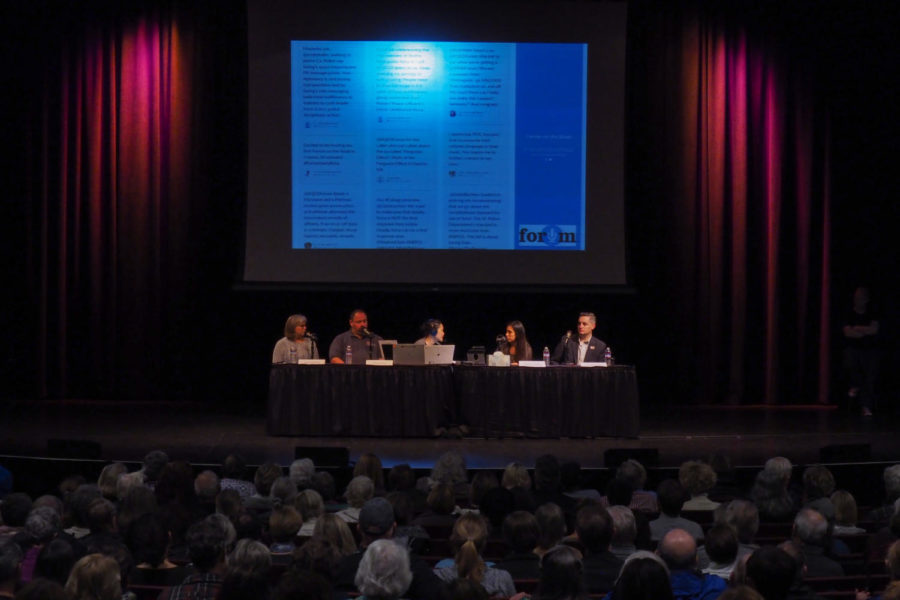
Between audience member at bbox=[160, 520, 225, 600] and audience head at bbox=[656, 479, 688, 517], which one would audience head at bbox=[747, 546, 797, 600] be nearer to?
audience head at bbox=[656, 479, 688, 517]

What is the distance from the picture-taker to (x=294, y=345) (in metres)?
9.65

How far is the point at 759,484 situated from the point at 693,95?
7.01m

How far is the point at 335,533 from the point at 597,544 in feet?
3.13

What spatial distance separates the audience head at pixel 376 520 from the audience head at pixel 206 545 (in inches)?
23.5

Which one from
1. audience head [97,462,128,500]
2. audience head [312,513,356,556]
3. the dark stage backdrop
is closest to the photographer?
audience head [312,513,356,556]

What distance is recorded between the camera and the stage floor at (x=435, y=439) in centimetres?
844

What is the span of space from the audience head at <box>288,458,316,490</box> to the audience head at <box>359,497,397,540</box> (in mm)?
1611

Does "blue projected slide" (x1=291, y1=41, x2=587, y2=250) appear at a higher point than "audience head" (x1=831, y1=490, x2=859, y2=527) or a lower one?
higher

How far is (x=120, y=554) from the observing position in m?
4.06

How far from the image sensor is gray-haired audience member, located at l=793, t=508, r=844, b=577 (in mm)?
4219

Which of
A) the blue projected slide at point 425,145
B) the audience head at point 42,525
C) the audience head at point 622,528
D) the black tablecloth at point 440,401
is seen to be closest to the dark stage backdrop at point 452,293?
the blue projected slide at point 425,145

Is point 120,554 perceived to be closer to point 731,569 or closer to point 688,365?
point 731,569

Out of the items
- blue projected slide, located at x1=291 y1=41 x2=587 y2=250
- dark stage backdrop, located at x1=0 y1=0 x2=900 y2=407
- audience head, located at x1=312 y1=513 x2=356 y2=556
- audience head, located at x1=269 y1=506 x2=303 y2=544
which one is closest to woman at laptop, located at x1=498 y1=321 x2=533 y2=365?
blue projected slide, located at x1=291 y1=41 x2=587 y2=250

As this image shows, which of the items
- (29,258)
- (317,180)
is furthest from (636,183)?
(29,258)
